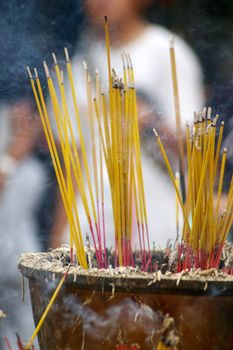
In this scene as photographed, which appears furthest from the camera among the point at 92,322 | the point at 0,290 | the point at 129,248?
the point at 0,290

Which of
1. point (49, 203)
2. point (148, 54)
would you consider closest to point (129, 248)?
point (49, 203)

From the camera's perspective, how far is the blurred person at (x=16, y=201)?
1466 millimetres

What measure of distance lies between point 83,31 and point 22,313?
2.42 feet

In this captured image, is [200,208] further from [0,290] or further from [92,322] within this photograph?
[0,290]

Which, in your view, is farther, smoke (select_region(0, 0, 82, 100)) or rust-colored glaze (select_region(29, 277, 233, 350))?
smoke (select_region(0, 0, 82, 100))

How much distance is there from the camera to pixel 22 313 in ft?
4.85

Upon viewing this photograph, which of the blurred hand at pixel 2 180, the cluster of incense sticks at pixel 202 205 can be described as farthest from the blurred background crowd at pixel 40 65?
the cluster of incense sticks at pixel 202 205

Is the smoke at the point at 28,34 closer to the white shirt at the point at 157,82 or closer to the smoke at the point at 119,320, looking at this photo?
the white shirt at the point at 157,82

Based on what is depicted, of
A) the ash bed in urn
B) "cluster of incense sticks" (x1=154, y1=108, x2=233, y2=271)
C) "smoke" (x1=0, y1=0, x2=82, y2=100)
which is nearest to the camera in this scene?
the ash bed in urn

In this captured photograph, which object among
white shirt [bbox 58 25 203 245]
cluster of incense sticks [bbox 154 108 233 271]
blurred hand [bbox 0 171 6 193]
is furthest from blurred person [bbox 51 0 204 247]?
cluster of incense sticks [bbox 154 108 233 271]

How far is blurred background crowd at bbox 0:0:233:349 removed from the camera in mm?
1465

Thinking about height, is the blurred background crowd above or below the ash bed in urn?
above

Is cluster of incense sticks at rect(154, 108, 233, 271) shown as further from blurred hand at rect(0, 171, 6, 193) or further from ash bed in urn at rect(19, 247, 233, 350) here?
blurred hand at rect(0, 171, 6, 193)

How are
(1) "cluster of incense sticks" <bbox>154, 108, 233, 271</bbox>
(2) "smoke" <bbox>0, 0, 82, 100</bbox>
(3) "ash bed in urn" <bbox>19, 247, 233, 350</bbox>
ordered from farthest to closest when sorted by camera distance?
1. (2) "smoke" <bbox>0, 0, 82, 100</bbox>
2. (1) "cluster of incense sticks" <bbox>154, 108, 233, 271</bbox>
3. (3) "ash bed in urn" <bbox>19, 247, 233, 350</bbox>
